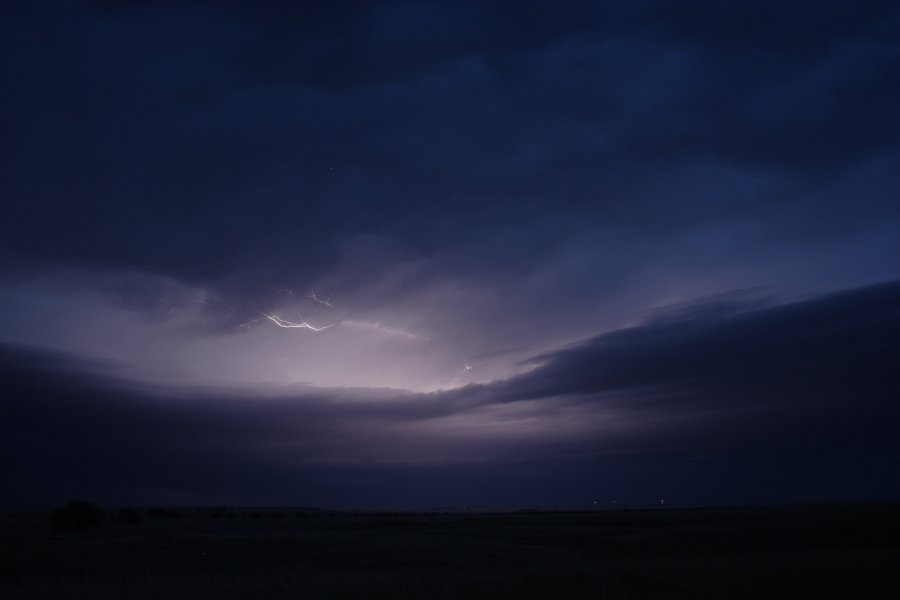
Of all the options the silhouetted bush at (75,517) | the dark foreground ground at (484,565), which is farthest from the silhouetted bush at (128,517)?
the dark foreground ground at (484,565)

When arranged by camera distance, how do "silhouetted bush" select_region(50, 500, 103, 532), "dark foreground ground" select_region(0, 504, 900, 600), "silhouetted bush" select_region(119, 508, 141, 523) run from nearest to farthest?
"dark foreground ground" select_region(0, 504, 900, 600), "silhouetted bush" select_region(50, 500, 103, 532), "silhouetted bush" select_region(119, 508, 141, 523)

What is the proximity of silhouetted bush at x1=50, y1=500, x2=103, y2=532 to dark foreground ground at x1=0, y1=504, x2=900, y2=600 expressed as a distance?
28.5m

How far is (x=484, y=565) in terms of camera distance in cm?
2923

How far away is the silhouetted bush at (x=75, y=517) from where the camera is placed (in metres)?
78.8

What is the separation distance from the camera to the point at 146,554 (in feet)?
144

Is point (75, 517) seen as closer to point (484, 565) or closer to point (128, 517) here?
point (128, 517)

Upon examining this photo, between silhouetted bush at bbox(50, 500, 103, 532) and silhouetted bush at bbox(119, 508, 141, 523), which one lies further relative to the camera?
silhouetted bush at bbox(119, 508, 141, 523)

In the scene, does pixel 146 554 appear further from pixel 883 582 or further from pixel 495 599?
pixel 883 582

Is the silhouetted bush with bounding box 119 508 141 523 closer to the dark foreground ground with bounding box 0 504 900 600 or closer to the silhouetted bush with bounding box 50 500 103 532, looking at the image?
the silhouetted bush with bounding box 50 500 103 532

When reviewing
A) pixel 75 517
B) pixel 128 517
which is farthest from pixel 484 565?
pixel 128 517

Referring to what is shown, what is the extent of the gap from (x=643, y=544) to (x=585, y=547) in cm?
366

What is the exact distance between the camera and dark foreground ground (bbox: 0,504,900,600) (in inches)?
661

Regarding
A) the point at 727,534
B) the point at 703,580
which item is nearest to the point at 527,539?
the point at 727,534

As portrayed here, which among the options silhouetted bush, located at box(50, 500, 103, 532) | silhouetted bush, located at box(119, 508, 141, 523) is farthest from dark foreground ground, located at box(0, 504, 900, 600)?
silhouetted bush, located at box(119, 508, 141, 523)
